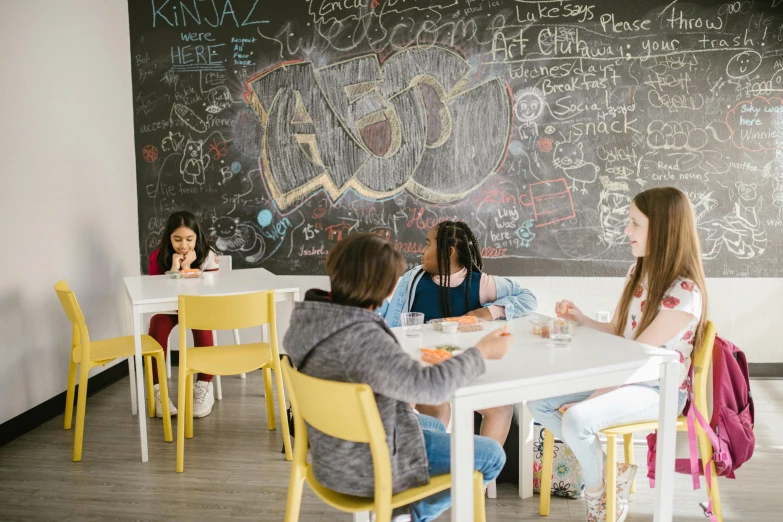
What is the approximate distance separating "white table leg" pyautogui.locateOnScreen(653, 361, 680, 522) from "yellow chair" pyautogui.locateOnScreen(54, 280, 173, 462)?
2.11 meters

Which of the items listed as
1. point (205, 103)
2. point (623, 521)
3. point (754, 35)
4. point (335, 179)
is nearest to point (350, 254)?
point (623, 521)

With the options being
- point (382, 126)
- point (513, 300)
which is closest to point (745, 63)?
point (382, 126)

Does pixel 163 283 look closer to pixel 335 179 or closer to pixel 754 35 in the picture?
pixel 335 179

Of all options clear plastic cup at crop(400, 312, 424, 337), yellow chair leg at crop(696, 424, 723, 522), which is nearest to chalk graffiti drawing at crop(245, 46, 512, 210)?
clear plastic cup at crop(400, 312, 424, 337)

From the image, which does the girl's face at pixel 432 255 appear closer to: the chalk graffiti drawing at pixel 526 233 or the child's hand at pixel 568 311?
the child's hand at pixel 568 311

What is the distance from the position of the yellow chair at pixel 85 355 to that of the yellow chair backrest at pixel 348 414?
1.65 meters

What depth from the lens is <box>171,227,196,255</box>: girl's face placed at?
12.4ft

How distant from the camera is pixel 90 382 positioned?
3955 millimetres

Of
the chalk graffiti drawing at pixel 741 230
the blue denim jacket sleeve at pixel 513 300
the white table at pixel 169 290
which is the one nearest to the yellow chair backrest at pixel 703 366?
the blue denim jacket sleeve at pixel 513 300

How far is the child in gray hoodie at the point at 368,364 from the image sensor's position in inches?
62.9

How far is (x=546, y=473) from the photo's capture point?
95.3 inches

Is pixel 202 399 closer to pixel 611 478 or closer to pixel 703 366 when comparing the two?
pixel 611 478

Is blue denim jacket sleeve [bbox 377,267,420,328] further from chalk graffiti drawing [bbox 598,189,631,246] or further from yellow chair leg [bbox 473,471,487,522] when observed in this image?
chalk graffiti drawing [bbox 598,189,631,246]

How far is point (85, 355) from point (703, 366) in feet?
8.39
